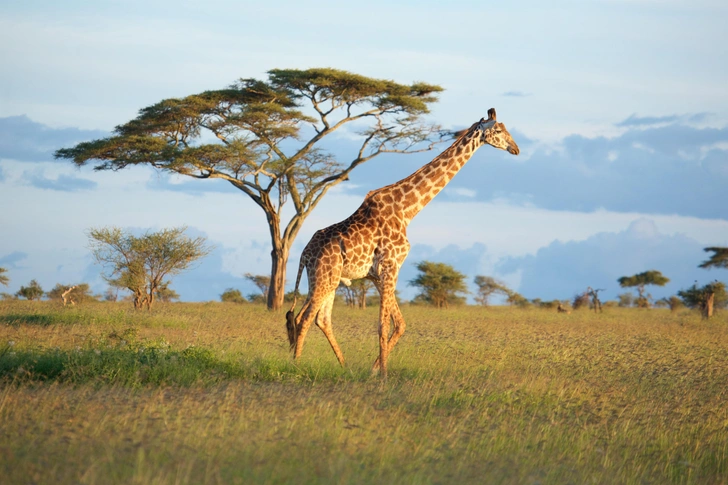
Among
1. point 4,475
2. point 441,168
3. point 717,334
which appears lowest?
point 4,475

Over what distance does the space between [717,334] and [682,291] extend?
1725 centimetres

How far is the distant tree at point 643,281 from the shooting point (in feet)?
144

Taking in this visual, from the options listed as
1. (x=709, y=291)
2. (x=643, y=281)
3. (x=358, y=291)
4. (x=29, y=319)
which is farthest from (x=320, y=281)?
(x=643, y=281)

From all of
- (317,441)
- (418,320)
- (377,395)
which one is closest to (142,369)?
(377,395)

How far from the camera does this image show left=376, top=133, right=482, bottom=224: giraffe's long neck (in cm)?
1022

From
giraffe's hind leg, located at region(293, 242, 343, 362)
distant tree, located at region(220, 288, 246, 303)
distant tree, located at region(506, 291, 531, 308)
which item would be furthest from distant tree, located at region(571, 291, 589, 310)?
giraffe's hind leg, located at region(293, 242, 343, 362)

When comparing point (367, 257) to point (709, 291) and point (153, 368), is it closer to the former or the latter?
point (153, 368)

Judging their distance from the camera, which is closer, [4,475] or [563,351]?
[4,475]

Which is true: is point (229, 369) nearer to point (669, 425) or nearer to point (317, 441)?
point (317, 441)

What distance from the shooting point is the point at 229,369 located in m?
8.67

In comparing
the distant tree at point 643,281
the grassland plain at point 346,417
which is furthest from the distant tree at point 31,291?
the distant tree at point 643,281

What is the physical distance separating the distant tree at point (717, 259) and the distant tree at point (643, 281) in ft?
28.4

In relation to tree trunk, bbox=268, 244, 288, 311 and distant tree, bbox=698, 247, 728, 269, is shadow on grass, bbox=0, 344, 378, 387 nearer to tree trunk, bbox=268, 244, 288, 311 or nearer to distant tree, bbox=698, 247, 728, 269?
tree trunk, bbox=268, 244, 288, 311

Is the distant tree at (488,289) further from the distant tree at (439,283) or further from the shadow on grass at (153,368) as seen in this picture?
the shadow on grass at (153,368)
